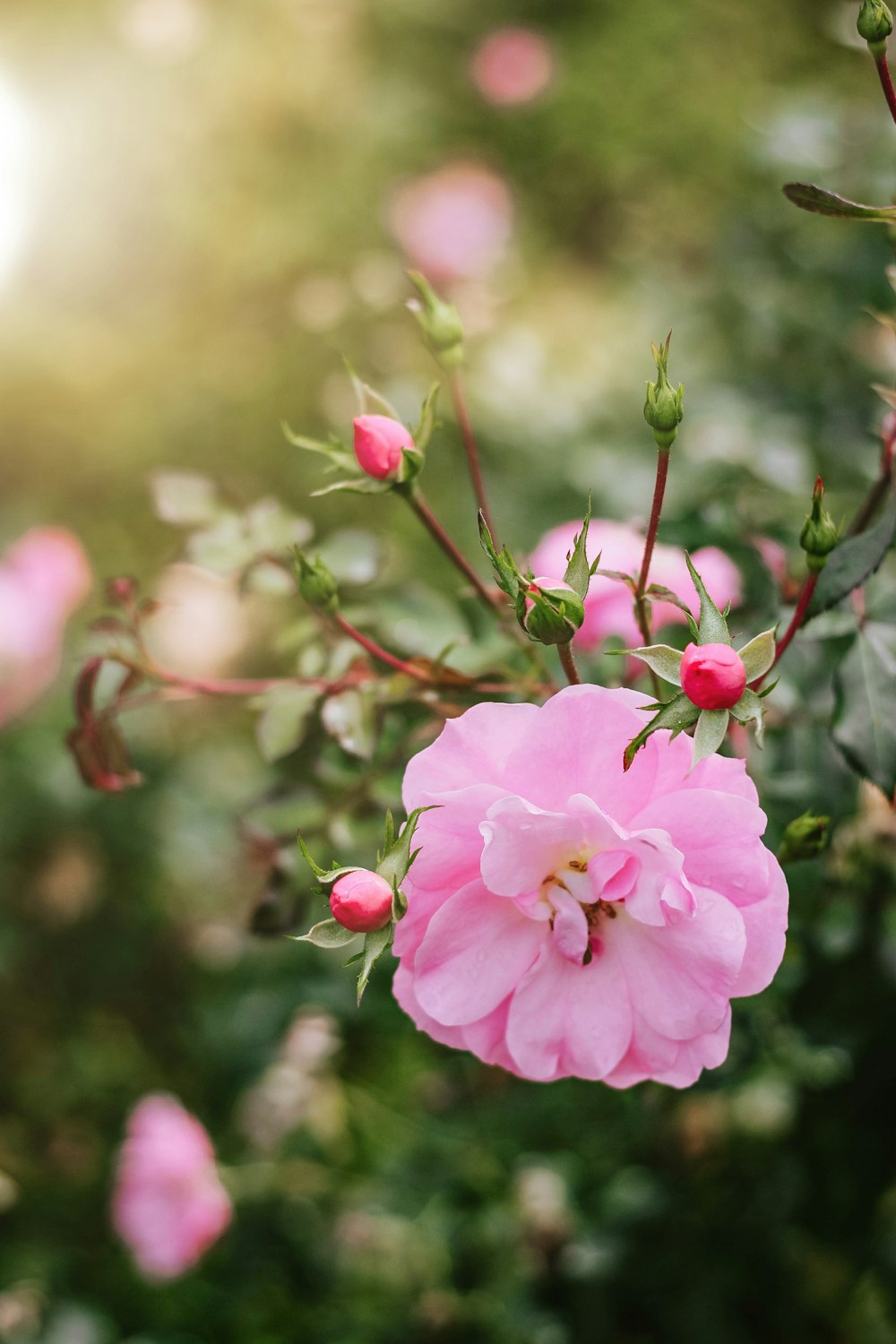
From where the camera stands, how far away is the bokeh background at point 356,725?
83 cm

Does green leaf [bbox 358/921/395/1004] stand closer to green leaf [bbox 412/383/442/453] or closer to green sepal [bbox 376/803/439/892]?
green sepal [bbox 376/803/439/892]

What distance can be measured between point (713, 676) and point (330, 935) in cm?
18

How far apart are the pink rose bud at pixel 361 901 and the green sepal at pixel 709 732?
5.0 inches

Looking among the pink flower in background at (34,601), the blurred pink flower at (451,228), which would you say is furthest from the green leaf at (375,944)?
the blurred pink flower at (451,228)

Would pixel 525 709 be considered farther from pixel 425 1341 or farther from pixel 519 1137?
pixel 425 1341

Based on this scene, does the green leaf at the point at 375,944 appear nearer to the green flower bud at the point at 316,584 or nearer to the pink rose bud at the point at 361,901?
the pink rose bud at the point at 361,901

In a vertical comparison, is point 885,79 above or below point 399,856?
above

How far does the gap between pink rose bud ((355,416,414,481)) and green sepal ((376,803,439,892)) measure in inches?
6.3

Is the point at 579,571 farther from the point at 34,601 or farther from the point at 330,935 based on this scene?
the point at 34,601

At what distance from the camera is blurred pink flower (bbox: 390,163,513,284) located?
171cm

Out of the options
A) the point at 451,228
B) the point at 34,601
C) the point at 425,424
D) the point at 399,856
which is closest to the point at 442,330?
the point at 425,424

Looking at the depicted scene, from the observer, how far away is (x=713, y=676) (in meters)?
0.38

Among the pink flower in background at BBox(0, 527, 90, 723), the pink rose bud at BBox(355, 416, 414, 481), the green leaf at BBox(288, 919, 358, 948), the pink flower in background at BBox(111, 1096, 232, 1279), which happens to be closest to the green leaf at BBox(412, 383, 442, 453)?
the pink rose bud at BBox(355, 416, 414, 481)

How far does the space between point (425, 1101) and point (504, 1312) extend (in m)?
0.26
